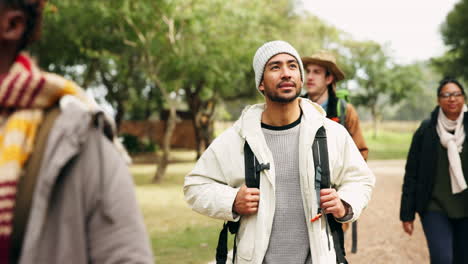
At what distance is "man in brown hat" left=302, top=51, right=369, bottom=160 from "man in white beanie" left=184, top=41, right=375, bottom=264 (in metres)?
1.78

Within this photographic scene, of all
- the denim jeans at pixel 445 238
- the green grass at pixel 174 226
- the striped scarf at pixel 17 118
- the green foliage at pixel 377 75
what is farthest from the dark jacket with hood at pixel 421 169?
the green foliage at pixel 377 75

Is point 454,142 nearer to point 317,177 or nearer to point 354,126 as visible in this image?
point 354,126

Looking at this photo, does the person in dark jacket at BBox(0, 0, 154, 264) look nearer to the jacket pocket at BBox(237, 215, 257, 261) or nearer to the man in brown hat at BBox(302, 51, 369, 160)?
the jacket pocket at BBox(237, 215, 257, 261)

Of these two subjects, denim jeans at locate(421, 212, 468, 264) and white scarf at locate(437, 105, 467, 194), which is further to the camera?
white scarf at locate(437, 105, 467, 194)

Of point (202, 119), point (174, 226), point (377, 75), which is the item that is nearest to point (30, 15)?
point (174, 226)

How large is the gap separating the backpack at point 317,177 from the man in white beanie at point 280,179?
0.06 ft

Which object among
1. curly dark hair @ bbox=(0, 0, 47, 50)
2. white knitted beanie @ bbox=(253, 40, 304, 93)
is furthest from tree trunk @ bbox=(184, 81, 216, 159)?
curly dark hair @ bbox=(0, 0, 47, 50)

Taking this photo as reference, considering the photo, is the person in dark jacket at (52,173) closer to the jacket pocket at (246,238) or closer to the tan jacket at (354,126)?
the jacket pocket at (246,238)

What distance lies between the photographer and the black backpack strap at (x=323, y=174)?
3.29m

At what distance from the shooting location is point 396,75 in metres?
48.7

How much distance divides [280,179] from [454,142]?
259cm

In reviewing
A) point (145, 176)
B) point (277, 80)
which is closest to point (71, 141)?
point (277, 80)

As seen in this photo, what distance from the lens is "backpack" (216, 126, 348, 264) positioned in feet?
10.8

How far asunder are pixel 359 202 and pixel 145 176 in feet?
64.5
